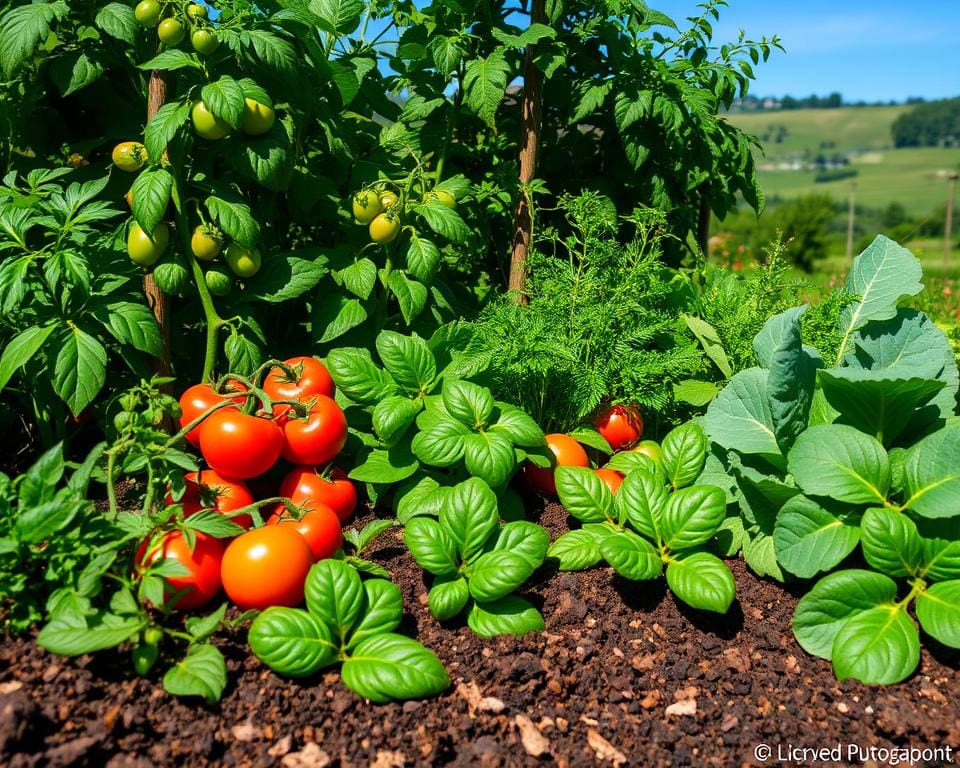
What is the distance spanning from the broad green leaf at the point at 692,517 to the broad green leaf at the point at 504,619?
0.39 m

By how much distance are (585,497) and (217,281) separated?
3.99ft

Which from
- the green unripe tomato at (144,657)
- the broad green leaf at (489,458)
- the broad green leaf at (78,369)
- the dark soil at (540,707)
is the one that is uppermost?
the broad green leaf at (78,369)

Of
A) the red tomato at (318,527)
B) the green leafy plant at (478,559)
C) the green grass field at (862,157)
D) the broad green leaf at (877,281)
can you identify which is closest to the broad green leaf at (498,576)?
the green leafy plant at (478,559)

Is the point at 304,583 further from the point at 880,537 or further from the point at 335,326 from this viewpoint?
the point at 880,537

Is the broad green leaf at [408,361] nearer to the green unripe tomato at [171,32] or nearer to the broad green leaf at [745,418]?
the broad green leaf at [745,418]

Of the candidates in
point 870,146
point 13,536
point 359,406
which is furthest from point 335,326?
point 870,146

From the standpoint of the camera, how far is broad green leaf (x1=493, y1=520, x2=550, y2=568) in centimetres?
185

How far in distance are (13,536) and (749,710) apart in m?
1.54

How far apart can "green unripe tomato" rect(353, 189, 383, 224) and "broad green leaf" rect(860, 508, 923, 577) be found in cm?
161

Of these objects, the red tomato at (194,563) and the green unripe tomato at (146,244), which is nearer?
the red tomato at (194,563)

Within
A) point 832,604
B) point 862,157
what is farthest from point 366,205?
point 862,157

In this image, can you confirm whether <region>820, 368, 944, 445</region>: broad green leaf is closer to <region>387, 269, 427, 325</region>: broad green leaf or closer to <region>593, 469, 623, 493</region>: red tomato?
<region>593, 469, 623, 493</region>: red tomato

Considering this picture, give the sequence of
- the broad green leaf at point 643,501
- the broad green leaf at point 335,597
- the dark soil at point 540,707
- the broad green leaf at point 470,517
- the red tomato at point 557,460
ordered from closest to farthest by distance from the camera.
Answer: the dark soil at point 540,707 < the broad green leaf at point 335,597 < the broad green leaf at point 470,517 < the broad green leaf at point 643,501 < the red tomato at point 557,460

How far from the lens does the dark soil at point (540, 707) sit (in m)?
1.45
